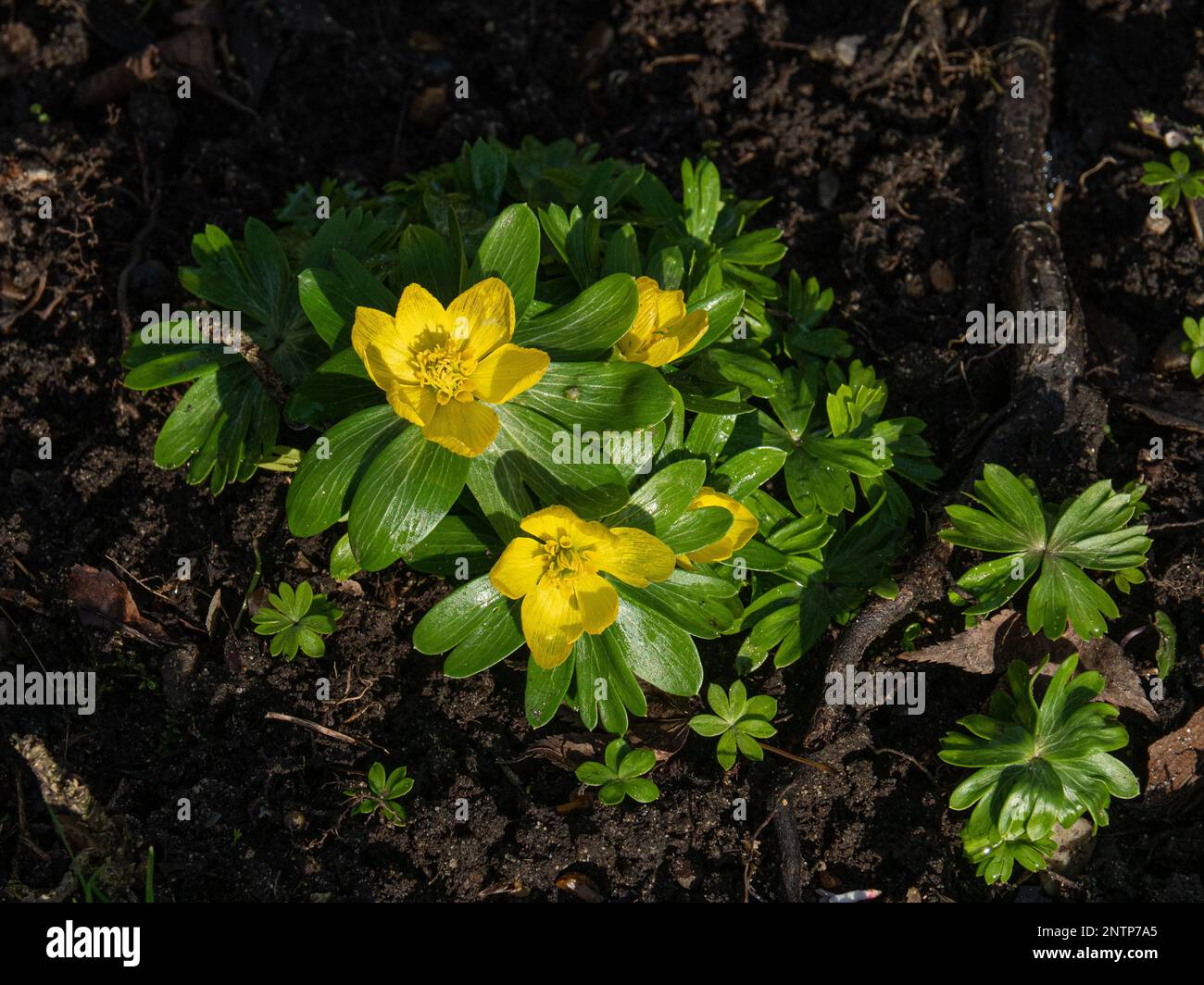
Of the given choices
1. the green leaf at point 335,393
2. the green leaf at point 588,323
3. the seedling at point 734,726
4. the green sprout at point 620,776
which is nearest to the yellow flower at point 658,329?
the green leaf at point 588,323

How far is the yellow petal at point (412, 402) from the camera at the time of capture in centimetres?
272

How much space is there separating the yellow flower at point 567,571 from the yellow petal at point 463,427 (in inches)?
9.5

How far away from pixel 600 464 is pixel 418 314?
626 mm

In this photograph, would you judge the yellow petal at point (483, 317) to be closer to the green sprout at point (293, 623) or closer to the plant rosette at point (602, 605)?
the plant rosette at point (602, 605)

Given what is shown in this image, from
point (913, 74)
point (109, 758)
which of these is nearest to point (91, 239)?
point (109, 758)

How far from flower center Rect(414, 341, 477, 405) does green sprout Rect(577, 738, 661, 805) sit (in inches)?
48.1

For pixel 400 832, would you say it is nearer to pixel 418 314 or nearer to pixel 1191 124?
pixel 418 314

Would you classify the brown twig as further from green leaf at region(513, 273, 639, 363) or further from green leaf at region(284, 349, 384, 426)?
green leaf at region(513, 273, 639, 363)

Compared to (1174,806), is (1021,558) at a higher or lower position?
higher

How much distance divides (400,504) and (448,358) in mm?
412

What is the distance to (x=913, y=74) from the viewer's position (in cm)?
477

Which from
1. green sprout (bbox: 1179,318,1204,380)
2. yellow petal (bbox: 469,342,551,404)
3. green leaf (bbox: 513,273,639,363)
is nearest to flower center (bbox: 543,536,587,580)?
yellow petal (bbox: 469,342,551,404)

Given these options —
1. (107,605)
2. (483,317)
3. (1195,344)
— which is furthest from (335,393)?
(1195,344)

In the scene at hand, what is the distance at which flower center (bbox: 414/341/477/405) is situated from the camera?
9.07 ft
